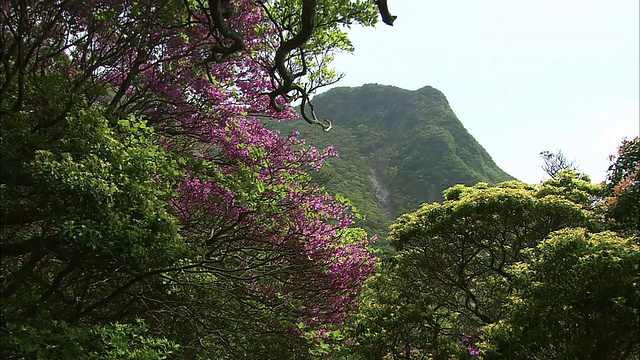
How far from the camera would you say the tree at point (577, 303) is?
176 inches

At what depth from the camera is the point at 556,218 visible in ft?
25.9

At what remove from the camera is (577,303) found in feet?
15.9

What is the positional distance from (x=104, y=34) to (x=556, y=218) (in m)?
8.14

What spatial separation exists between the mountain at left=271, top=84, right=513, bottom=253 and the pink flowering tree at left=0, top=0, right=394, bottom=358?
25.4m

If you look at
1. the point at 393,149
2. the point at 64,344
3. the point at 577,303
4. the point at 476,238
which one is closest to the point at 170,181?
the point at 64,344

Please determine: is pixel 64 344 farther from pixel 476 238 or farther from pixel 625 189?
pixel 476 238

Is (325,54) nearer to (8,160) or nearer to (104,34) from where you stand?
(104,34)

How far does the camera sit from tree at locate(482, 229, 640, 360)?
4.46 m

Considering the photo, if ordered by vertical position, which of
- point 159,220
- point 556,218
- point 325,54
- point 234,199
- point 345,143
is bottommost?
point 556,218

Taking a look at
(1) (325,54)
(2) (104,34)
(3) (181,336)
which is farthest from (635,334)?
(2) (104,34)

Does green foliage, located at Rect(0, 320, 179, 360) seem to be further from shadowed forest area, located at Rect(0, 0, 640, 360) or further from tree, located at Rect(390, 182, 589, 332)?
tree, located at Rect(390, 182, 589, 332)

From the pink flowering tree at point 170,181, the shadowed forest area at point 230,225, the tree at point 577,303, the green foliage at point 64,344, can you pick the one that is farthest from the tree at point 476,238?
the green foliage at point 64,344

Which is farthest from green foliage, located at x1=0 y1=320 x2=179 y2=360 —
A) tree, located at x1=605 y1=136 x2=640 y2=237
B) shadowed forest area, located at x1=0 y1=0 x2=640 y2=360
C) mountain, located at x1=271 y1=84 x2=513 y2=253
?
mountain, located at x1=271 y1=84 x2=513 y2=253

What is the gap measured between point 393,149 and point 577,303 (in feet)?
160
